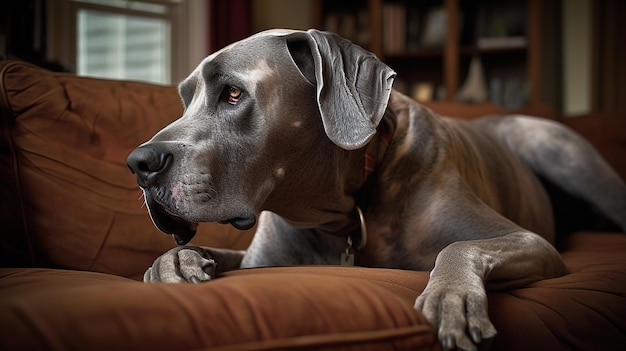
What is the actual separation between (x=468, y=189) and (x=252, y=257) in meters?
0.54

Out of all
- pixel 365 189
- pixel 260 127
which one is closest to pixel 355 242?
pixel 365 189

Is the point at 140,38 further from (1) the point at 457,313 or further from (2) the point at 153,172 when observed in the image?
(1) the point at 457,313

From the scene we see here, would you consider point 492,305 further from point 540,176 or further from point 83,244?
point 540,176

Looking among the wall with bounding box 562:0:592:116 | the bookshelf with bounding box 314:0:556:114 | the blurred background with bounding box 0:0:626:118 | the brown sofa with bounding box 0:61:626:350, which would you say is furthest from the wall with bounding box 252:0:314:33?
the brown sofa with bounding box 0:61:626:350

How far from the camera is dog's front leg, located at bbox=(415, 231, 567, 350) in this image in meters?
0.96

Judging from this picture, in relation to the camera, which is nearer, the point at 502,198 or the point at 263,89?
the point at 263,89

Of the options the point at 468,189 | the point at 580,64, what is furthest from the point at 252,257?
the point at 580,64

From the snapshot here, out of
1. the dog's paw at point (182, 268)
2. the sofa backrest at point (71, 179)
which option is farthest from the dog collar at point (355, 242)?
the sofa backrest at point (71, 179)

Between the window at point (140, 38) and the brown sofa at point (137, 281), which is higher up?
the window at point (140, 38)

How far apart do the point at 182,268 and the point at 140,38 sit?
3331 millimetres

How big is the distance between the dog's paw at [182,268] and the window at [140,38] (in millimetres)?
2931

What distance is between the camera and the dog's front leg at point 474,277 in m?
0.96

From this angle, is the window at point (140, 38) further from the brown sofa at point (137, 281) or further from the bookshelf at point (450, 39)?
the brown sofa at point (137, 281)

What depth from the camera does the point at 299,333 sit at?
2.87ft
